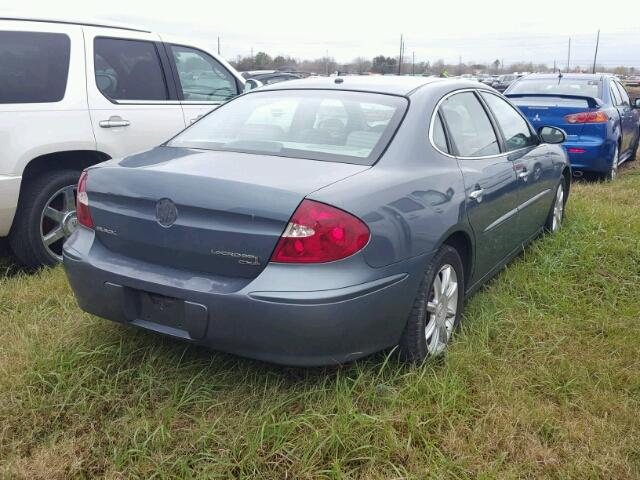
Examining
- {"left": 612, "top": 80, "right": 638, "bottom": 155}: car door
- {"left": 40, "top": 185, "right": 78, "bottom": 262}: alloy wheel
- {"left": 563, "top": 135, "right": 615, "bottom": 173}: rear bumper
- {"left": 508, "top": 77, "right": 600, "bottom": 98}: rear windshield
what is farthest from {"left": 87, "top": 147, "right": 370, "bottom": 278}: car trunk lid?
{"left": 612, "top": 80, "right": 638, "bottom": 155}: car door

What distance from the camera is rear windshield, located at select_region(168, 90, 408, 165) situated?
2916 millimetres

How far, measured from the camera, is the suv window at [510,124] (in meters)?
4.09

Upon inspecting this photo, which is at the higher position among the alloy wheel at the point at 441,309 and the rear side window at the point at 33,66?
the rear side window at the point at 33,66

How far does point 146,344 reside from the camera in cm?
311

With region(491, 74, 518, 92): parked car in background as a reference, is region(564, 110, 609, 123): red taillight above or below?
below

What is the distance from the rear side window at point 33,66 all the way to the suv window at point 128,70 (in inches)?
11.4

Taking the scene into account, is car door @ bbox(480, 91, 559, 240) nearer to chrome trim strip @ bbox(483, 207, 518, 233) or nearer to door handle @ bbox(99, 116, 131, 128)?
chrome trim strip @ bbox(483, 207, 518, 233)

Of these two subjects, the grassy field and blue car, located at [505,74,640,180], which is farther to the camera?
blue car, located at [505,74,640,180]

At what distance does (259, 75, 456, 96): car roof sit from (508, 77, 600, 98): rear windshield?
4805 millimetres

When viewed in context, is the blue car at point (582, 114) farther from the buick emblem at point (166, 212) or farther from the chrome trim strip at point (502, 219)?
the buick emblem at point (166, 212)

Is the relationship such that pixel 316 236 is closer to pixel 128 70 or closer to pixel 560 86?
pixel 128 70

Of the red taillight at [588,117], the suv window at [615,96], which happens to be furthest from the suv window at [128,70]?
the suv window at [615,96]

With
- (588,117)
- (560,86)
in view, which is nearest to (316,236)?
(588,117)

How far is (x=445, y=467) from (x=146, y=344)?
162 centimetres
